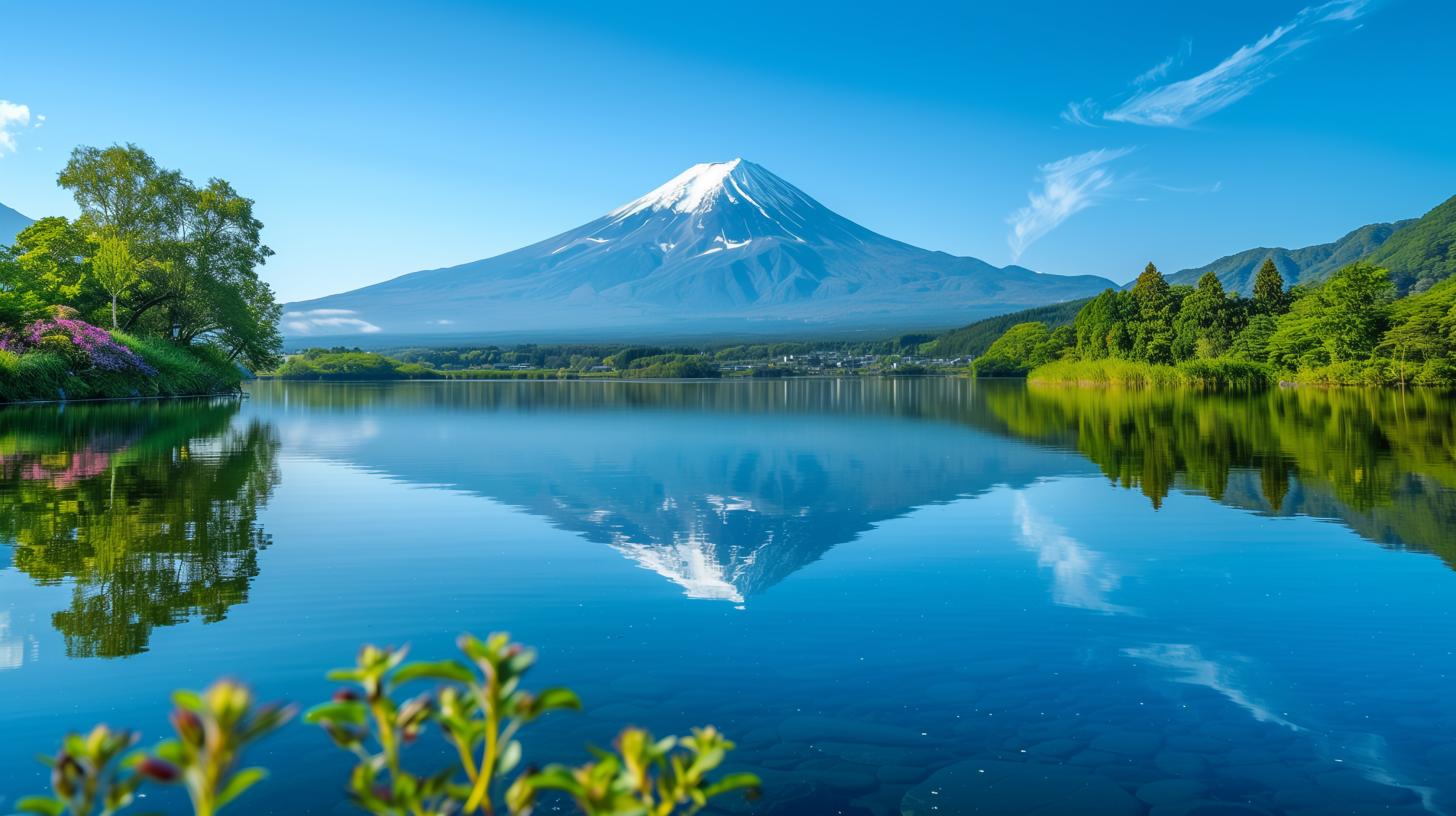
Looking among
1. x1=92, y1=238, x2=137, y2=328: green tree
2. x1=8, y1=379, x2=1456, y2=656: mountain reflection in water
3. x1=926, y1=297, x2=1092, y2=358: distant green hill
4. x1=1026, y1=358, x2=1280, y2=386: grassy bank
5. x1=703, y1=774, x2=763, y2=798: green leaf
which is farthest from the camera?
x1=926, y1=297, x2=1092, y2=358: distant green hill

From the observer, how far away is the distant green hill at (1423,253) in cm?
12900

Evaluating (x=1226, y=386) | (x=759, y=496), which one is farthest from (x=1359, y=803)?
(x=1226, y=386)

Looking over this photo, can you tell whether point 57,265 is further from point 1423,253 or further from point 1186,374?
point 1423,253

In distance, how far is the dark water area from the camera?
132 inches

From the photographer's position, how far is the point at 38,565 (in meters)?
6.09

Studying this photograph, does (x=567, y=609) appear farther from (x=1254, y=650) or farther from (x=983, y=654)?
(x=1254, y=650)

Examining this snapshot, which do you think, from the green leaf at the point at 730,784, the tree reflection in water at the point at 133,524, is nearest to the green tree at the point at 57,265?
the tree reflection in water at the point at 133,524

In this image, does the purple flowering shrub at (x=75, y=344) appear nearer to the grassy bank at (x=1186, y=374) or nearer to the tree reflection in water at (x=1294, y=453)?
the tree reflection in water at (x=1294, y=453)

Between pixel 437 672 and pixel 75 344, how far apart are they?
3541cm

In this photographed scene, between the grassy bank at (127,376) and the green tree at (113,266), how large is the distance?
187 centimetres

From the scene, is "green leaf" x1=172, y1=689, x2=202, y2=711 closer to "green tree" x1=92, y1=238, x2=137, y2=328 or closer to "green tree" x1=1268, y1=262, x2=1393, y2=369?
"green tree" x1=92, y1=238, x2=137, y2=328

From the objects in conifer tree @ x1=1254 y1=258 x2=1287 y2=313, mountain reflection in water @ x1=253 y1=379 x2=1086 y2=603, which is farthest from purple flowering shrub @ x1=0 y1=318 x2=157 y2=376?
conifer tree @ x1=1254 y1=258 x2=1287 y2=313

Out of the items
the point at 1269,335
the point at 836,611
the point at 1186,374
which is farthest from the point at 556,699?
the point at 1269,335

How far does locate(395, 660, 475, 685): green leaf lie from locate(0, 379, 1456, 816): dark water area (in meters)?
2.21
